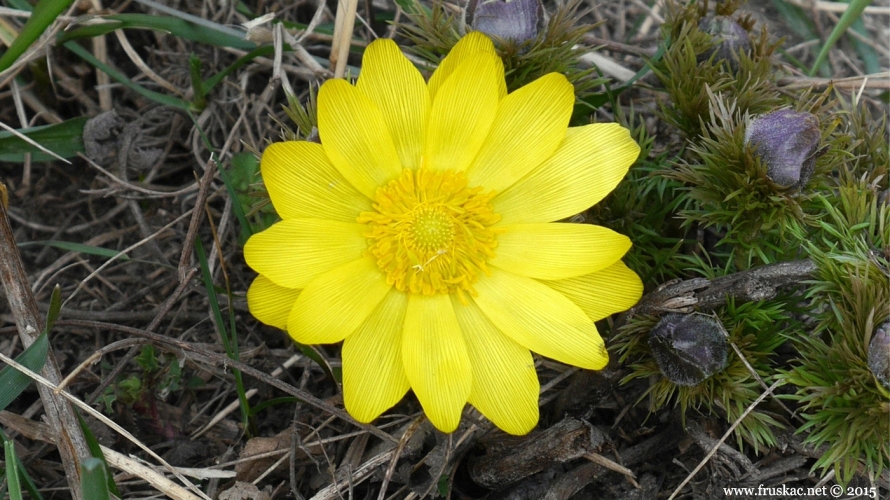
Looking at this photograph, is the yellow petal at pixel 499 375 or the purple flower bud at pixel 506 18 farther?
the purple flower bud at pixel 506 18

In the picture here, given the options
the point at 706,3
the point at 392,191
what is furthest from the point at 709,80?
the point at 392,191

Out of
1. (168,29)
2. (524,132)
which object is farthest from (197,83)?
(524,132)

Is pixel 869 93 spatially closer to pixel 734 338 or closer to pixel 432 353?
pixel 734 338

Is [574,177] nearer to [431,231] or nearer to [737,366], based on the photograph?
[431,231]

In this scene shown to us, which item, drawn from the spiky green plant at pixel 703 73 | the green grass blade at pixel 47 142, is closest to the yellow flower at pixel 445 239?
the spiky green plant at pixel 703 73

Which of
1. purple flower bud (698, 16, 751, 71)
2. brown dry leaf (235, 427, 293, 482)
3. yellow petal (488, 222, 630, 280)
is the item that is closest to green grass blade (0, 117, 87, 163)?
brown dry leaf (235, 427, 293, 482)

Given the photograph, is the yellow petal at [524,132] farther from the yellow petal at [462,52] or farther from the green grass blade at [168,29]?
the green grass blade at [168,29]

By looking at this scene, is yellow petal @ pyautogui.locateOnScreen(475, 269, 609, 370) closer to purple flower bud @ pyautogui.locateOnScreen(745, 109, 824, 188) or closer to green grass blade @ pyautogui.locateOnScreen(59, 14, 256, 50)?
purple flower bud @ pyautogui.locateOnScreen(745, 109, 824, 188)
